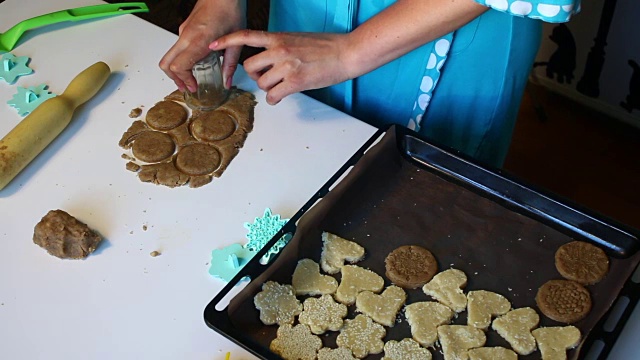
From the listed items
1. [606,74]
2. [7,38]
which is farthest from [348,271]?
[606,74]

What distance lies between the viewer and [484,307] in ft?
2.83

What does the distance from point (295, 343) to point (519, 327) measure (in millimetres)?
273

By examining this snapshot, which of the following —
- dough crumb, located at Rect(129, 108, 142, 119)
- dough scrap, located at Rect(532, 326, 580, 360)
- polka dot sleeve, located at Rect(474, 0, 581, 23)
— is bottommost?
dough scrap, located at Rect(532, 326, 580, 360)

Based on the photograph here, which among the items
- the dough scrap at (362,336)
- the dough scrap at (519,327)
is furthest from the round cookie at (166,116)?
the dough scrap at (519,327)

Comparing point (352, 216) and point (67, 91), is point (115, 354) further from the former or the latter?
point (67, 91)

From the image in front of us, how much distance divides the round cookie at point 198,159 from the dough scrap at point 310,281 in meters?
0.23

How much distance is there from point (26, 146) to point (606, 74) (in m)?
1.67

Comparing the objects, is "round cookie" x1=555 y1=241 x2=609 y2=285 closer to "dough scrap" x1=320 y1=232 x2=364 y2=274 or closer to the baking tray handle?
the baking tray handle

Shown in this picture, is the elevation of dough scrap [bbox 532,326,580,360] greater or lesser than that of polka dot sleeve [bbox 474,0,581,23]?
lesser

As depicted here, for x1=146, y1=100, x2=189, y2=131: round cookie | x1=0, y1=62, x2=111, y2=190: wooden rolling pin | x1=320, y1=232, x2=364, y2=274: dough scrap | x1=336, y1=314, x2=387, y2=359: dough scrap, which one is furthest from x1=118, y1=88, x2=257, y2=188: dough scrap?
x1=336, y1=314, x2=387, y2=359: dough scrap

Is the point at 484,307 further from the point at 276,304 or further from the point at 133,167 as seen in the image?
the point at 133,167

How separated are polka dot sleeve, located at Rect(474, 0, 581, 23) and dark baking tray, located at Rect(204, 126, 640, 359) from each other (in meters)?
0.22

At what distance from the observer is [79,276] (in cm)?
91

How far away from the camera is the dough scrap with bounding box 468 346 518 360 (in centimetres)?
82
